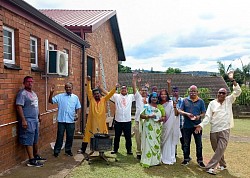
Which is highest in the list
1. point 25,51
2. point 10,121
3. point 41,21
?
point 41,21

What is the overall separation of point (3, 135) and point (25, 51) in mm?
1857

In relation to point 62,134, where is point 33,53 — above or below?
above

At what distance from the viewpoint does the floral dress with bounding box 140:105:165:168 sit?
6297 millimetres

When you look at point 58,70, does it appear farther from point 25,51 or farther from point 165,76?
point 165,76

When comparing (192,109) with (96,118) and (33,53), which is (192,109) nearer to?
(96,118)

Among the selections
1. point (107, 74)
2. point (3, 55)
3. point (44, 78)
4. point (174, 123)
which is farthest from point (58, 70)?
A: point (107, 74)

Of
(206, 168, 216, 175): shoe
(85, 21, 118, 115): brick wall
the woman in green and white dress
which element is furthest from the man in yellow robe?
(85, 21, 118, 115): brick wall

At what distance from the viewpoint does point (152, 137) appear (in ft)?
20.8

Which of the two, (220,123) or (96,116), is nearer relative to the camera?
(220,123)

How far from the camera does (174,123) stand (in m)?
6.70

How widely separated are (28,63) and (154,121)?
9.94 ft

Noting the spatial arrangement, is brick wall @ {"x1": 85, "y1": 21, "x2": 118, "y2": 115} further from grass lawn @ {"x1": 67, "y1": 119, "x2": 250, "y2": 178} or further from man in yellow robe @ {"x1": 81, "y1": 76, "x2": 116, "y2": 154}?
grass lawn @ {"x1": 67, "y1": 119, "x2": 250, "y2": 178}

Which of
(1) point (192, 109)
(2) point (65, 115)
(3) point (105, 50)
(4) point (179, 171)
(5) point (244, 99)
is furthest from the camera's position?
(5) point (244, 99)

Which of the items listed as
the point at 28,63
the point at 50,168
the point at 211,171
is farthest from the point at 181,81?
the point at 50,168
